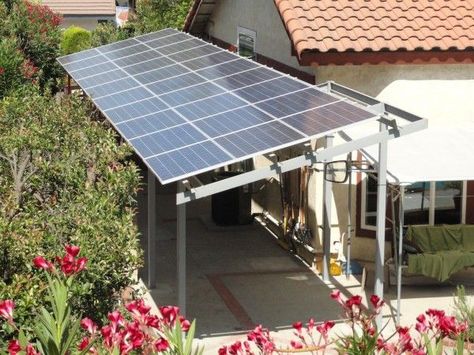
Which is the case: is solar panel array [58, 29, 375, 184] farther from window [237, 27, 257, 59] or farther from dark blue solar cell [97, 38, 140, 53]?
dark blue solar cell [97, 38, 140, 53]

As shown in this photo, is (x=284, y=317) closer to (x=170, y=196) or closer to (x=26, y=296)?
(x=26, y=296)

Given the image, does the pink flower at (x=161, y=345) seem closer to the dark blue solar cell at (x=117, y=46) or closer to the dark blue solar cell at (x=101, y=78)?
the dark blue solar cell at (x=101, y=78)

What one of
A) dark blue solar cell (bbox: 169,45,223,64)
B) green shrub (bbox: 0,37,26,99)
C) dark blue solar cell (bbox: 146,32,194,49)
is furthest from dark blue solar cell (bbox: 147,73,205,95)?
green shrub (bbox: 0,37,26,99)

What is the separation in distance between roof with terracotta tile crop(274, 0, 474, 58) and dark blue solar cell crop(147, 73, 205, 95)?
1.96 metres

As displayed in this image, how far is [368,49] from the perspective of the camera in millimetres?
17859

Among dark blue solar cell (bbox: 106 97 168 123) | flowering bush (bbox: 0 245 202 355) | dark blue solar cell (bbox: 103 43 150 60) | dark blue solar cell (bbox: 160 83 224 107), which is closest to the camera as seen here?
flowering bush (bbox: 0 245 202 355)

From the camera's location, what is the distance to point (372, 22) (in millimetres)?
18469

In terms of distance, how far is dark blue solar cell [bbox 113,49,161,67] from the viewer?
73.3 ft

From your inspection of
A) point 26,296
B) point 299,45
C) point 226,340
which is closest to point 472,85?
point 299,45

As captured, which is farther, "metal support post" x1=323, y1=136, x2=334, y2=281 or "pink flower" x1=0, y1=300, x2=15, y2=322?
"metal support post" x1=323, y1=136, x2=334, y2=281

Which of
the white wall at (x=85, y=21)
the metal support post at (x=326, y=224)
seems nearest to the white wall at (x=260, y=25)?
the metal support post at (x=326, y=224)

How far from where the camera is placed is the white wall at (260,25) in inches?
800

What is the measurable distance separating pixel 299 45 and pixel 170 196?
9.37 m

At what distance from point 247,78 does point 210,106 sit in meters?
1.94
